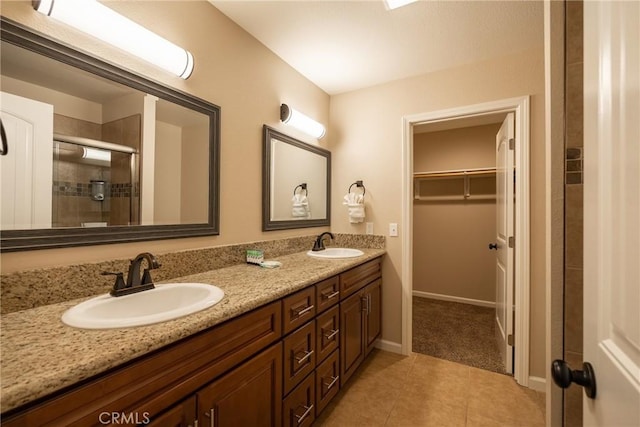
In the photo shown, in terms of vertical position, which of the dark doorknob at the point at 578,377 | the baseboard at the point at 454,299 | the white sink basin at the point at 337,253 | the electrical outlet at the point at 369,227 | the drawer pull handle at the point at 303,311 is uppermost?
the electrical outlet at the point at 369,227

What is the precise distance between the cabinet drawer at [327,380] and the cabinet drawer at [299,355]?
0.12 m

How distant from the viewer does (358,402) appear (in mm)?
1732

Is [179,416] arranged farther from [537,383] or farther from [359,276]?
[537,383]

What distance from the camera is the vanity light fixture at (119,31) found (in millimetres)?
980

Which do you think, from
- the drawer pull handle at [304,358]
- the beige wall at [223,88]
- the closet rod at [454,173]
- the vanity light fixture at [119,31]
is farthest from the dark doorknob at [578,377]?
the closet rod at [454,173]

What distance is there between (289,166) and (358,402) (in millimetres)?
1695

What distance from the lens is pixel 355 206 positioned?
96.8 inches

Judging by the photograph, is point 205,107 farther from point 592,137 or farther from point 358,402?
point 358,402

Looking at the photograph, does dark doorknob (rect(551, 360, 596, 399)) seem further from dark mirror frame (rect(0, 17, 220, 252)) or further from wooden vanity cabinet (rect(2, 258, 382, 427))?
dark mirror frame (rect(0, 17, 220, 252))

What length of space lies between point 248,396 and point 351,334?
97 centimetres

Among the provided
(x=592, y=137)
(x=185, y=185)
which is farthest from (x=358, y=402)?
(x=592, y=137)

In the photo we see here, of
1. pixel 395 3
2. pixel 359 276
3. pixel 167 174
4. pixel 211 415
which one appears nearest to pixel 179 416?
pixel 211 415

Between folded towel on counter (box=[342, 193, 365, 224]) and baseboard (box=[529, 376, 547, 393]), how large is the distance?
1647 millimetres

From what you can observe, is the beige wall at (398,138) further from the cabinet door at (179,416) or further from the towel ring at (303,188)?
the cabinet door at (179,416)
